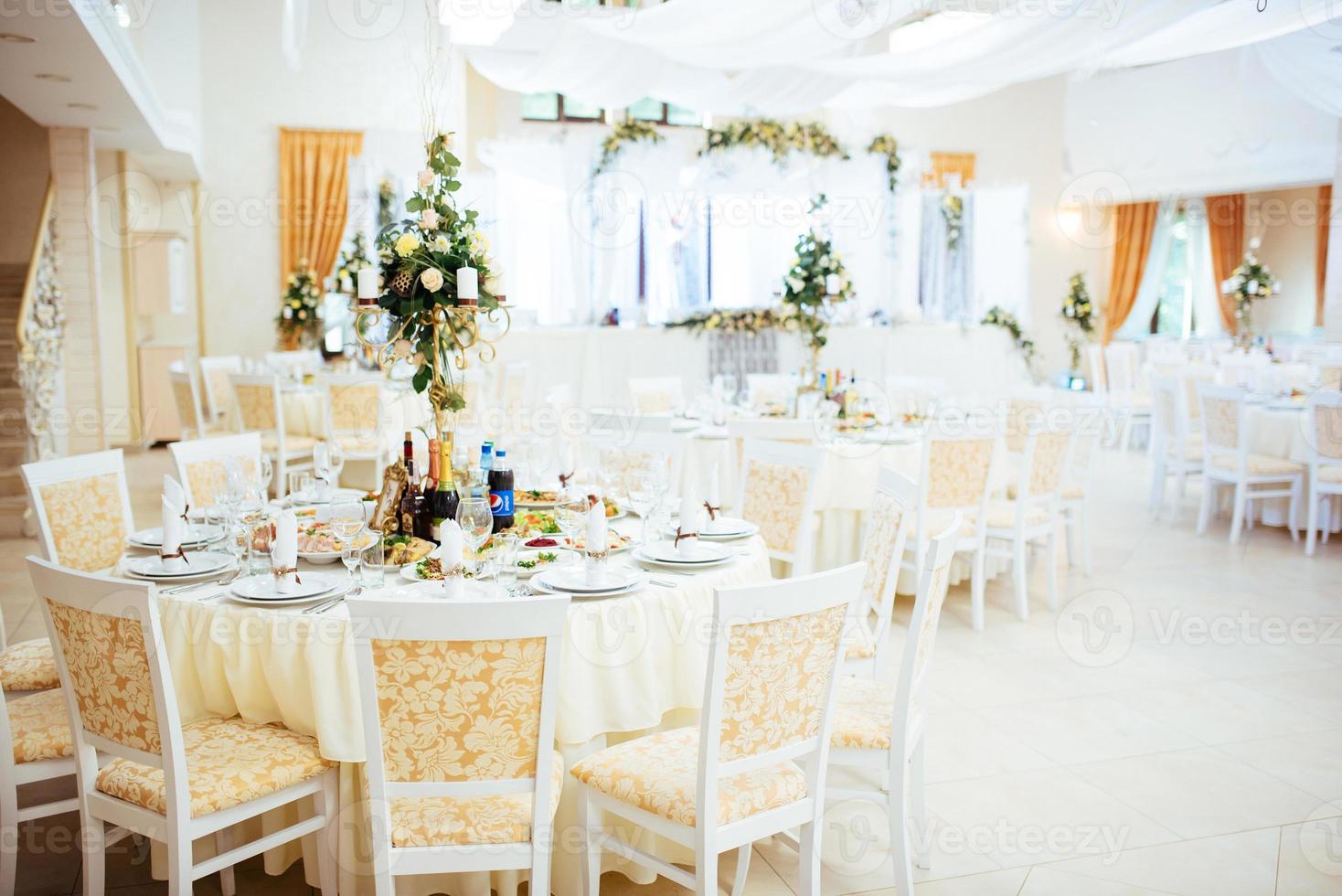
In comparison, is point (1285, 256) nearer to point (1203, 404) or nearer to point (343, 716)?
point (1203, 404)

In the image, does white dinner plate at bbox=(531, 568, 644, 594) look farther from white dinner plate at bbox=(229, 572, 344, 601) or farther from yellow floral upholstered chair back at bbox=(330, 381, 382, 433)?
yellow floral upholstered chair back at bbox=(330, 381, 382, 433)

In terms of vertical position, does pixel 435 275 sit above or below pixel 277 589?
above

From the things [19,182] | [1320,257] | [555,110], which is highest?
[555,110]

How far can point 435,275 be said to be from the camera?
2850mm

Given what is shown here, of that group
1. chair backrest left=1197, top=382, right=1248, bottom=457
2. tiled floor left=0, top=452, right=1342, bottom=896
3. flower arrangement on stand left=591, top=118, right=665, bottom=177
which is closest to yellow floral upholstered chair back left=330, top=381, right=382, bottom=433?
tiled floor left=0, top=452, right=1342, bottom=896

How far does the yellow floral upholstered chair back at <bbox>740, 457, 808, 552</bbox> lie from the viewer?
156 inches

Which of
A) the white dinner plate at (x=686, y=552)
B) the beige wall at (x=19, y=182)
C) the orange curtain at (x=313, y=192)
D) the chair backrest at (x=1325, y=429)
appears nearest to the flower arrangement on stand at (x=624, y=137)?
the orange curtain at (x=313, y=192)

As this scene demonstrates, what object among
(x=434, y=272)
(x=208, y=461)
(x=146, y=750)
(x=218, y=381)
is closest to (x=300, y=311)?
(x=218, y=381)

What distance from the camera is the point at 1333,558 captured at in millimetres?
6578

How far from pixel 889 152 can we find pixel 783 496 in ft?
25.3

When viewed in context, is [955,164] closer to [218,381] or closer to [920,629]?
[218,381]

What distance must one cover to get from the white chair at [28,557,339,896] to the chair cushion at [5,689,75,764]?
0.44 ft

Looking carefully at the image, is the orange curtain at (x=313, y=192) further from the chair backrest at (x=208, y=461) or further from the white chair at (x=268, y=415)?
the chair backrest at (x=208, y=461)

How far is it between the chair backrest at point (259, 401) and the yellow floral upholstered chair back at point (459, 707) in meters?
5.31
